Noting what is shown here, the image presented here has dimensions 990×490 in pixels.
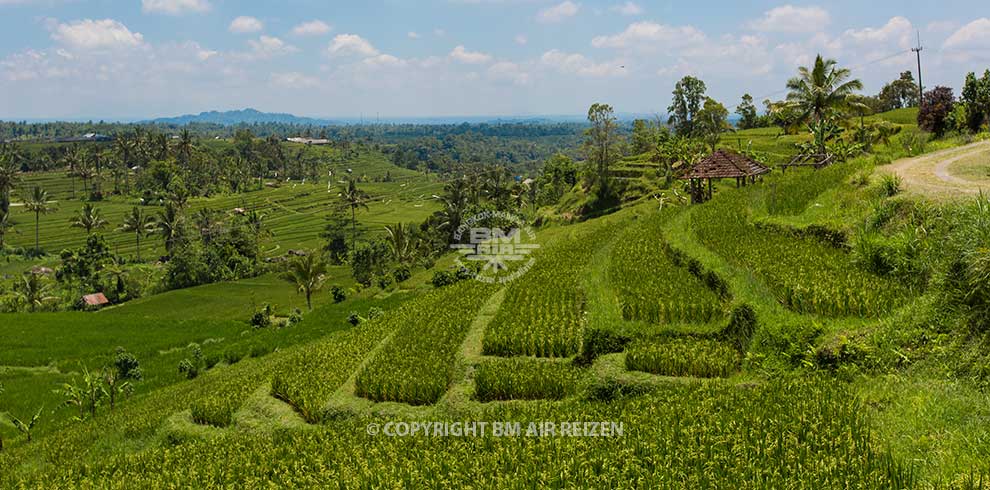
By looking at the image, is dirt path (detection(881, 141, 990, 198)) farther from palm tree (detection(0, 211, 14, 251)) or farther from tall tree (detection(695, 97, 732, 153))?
palm tree (detection(0, 211, 14, 251))

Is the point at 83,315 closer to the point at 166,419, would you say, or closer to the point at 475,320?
the point at 166,419

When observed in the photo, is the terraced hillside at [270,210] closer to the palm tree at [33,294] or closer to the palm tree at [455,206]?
the palm tree at [33,294]

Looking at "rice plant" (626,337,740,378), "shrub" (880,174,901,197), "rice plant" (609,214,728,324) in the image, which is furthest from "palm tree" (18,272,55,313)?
"shrub" (880,174,901,197)

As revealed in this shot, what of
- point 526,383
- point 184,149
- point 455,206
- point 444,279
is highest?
point 184,149

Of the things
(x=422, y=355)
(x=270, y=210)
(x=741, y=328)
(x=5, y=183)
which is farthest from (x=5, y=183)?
(x=741, y=328)

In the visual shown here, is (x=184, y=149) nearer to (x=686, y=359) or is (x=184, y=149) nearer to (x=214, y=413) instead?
(x=214, y=413)

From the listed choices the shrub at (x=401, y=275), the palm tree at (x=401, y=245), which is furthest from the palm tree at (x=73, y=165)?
the shrub at (x=401, y=275)

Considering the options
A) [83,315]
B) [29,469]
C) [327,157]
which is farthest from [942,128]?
[327,157]
